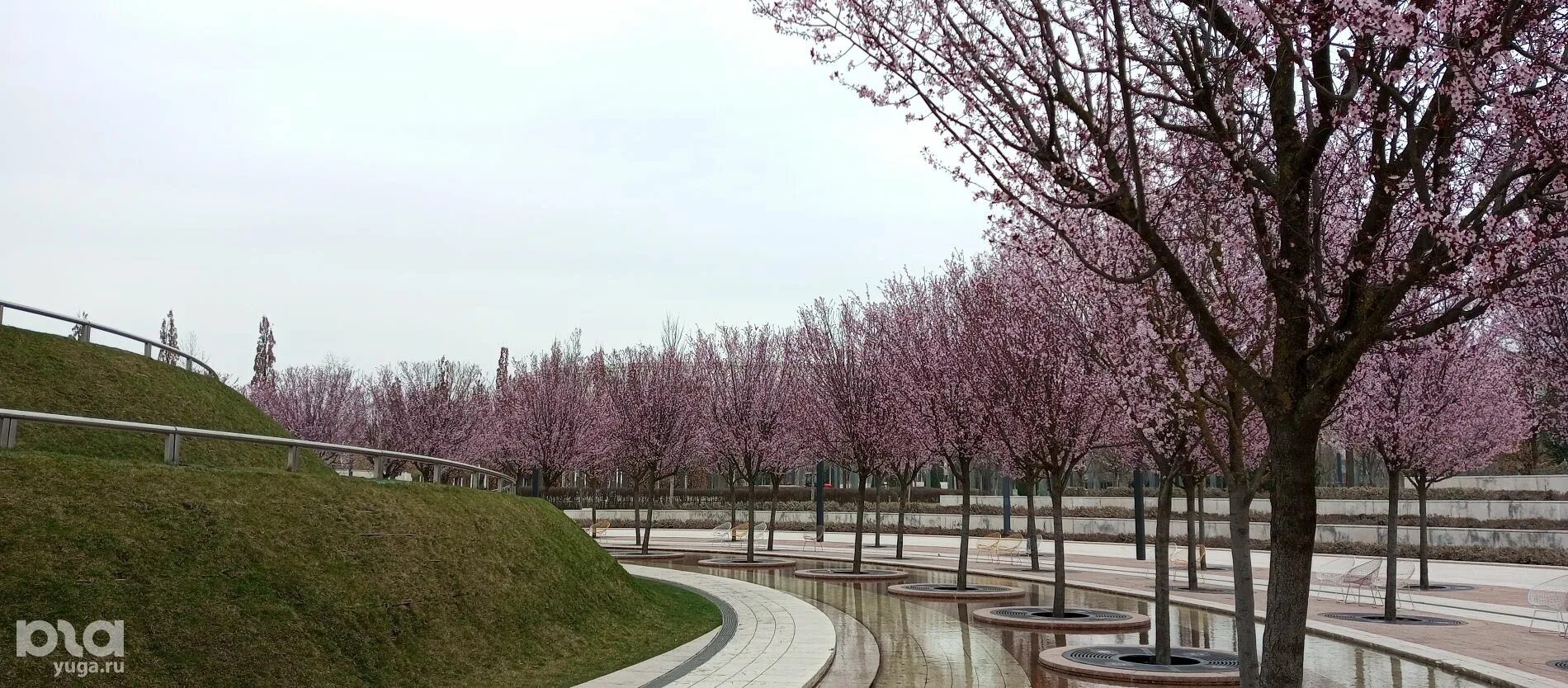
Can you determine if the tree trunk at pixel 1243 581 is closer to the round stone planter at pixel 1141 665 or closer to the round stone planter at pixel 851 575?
the round stone planter at pixel 1141 665

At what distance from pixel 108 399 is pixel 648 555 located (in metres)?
21.3

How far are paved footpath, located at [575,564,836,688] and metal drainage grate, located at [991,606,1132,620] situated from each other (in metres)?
3.60

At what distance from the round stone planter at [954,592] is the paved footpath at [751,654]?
3.29m

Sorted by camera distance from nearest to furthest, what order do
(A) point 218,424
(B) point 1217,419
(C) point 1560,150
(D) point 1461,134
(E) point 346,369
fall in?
(C) point 1560,150 → (D) point 1461,134 → (B) point 1217,419 → (A) point 218,424 → (E) point 346,369

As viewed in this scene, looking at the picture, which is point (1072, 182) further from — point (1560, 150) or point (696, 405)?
point (696, 405)

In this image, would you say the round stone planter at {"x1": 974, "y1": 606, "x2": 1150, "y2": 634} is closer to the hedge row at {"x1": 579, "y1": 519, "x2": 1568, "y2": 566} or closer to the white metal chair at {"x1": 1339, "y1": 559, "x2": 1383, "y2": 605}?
the white metal chair at {"x1": 1339, "y1": 559, "x2": 1383, "y2": 605}

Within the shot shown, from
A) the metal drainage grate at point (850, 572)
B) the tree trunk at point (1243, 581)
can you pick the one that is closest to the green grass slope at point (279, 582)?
the tree trunk at point (1243, 581)

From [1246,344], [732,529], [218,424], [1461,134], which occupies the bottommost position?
[732,529]

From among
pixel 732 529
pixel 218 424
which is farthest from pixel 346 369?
pixel 218 424

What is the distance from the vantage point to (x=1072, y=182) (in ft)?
26.5

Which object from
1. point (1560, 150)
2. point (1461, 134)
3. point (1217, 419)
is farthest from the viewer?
point (1217, 419)

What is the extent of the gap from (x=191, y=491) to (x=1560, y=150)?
12236mm

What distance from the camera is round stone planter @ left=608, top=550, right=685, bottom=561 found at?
3512 cm

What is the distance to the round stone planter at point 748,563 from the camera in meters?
32.8
